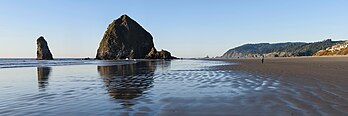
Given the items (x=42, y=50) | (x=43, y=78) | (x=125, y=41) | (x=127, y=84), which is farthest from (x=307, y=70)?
(x=125, y=41)

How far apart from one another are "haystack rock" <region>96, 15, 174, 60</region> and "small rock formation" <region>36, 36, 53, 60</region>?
33.1 m

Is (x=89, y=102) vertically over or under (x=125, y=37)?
under

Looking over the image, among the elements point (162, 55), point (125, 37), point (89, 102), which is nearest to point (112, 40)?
point (125, 37)

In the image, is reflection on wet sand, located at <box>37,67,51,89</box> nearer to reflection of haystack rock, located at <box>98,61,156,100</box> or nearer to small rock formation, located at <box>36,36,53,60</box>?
reflection of haystack rock, located at <box>98,61,156,100</box>

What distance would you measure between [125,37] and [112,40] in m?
9.65

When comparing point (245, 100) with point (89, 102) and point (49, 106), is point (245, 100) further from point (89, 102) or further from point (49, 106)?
point (49, 106)

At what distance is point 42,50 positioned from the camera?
158 meters

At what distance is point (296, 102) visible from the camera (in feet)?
23.7

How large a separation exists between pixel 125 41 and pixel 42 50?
54.1 metres

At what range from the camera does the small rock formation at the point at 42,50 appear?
6176 inches

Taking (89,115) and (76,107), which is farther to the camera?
(76,107)

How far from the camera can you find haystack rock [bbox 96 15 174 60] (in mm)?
177750

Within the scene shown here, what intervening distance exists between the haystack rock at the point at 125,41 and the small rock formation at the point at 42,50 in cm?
3311

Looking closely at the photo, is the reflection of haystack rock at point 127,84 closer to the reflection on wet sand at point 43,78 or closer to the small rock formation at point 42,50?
the reflection on wet sand at point 43,78
